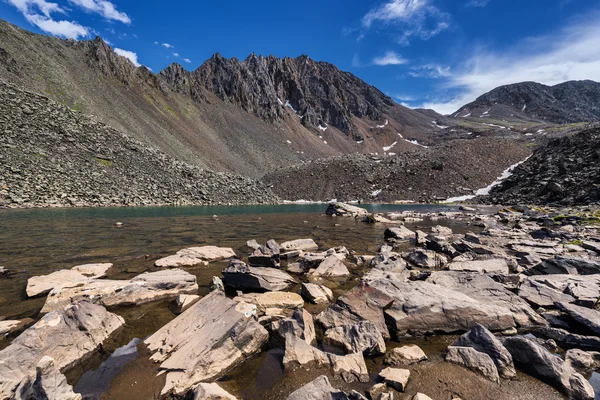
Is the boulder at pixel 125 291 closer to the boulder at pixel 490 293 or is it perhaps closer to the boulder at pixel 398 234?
the boulder at pixel 490 293

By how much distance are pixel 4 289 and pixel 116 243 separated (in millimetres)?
7149

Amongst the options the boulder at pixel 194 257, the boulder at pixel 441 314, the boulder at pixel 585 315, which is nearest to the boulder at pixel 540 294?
the boulder at pixel 585 315

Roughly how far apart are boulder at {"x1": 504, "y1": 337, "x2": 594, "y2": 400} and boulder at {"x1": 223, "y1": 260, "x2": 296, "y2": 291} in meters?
6.13

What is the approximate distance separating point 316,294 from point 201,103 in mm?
138643

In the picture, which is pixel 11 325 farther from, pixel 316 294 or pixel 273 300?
pixel 316 294

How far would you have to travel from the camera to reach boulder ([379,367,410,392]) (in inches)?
169

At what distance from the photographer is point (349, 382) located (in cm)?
452

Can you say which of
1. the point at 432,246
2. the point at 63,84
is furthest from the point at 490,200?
the point at 63,84

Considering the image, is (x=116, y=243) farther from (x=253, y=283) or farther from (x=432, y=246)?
(x=432, y=246)

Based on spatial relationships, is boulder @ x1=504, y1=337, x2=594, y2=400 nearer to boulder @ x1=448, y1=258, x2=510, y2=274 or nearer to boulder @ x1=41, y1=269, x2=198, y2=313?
boulder @ x1=448, y1=258, x2=510, y2=274

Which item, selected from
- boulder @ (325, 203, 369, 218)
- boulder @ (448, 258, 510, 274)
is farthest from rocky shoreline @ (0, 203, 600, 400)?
boulder @ (325, 203, 369, 218)

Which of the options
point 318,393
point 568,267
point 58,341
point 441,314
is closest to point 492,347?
point 441,314

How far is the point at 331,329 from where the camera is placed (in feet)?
19.2

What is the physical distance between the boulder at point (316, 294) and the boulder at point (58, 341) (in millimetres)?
4849
